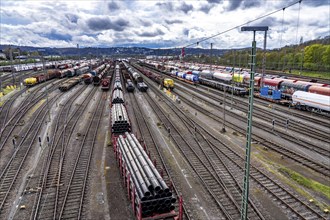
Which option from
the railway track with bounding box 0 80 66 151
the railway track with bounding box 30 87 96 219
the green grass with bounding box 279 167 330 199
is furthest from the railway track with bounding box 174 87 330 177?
A: the railway track with bounding box 0 80 66 151

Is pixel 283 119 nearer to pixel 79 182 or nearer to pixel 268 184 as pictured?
pixel 268 184

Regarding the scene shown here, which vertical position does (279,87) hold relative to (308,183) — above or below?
above

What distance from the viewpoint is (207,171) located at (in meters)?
19.8

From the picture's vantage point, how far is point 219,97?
54625 millimetres

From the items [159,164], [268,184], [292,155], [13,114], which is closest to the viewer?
[268,184]

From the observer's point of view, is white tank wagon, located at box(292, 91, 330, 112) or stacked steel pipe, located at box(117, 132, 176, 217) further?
white tank wagon, located at box(292, 91, 330, 112)

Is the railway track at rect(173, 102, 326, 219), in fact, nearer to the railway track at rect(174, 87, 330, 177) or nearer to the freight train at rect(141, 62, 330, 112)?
the railway track at rect(174, 87, 330, 177)

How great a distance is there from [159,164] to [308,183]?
1094 centimetres

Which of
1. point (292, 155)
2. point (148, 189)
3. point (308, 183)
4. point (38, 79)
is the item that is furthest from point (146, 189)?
point (38, 79)

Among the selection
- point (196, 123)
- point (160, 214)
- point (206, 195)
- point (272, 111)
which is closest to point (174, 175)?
point (206, 195)

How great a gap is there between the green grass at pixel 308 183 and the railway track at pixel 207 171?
16.9 feet

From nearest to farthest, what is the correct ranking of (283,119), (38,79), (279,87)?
(283,119) < (279,87) < (38,79)

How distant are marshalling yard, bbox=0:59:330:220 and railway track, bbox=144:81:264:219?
0.08 metres

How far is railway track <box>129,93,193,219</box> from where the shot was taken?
16839 mm
